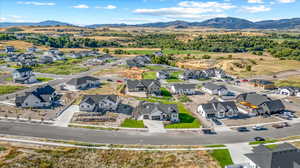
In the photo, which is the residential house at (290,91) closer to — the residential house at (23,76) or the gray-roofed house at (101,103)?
the gray-roofed house at (101,103)

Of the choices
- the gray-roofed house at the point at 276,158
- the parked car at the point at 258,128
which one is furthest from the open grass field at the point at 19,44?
the gray-roofed house at the point at 276,158

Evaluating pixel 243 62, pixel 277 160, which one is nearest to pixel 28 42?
pixel 243 62

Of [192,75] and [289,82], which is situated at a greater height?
[192,75]

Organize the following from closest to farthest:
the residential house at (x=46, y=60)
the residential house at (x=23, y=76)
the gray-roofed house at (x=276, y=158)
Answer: the gray-roofed house at (x=276, y=158)
the residential house at (x=23, y=76)
the residential house at (x=46, y=60)

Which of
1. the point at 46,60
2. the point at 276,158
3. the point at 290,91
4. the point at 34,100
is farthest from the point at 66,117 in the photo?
the point at 46,60

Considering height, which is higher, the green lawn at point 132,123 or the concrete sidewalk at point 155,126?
the green lawn at point 132,123

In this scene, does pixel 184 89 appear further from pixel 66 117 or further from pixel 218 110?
pixel 66 117

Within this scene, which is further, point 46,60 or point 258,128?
point 46,60
